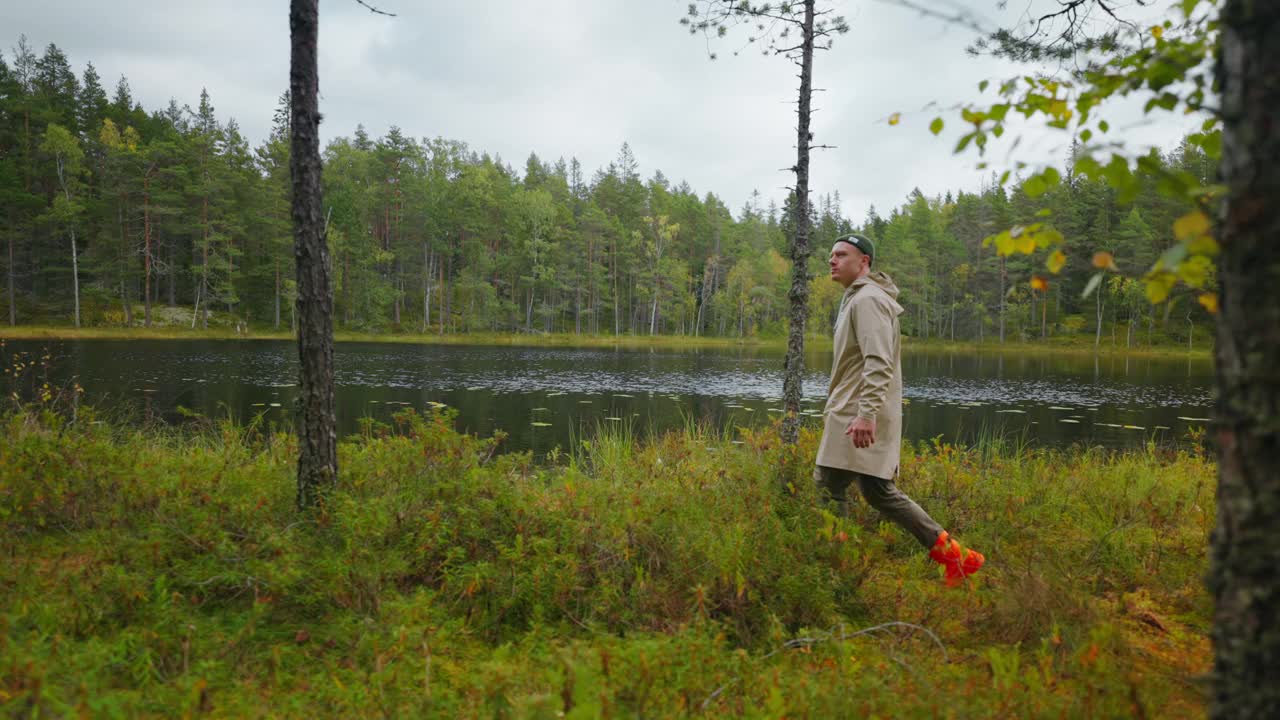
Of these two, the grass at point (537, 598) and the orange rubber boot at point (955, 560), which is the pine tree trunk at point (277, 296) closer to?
the grass at point (537, 598)

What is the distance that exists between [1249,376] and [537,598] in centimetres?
309

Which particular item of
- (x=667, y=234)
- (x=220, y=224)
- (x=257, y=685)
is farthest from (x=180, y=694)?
(x=667, y=234)

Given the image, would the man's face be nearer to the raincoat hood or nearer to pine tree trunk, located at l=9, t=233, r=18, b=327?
the raincoat hood

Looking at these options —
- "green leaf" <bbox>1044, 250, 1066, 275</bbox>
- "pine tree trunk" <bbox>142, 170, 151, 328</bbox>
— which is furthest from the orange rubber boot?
"pine tree trunk" <bbox>142, 170, 151, 328</bbox>

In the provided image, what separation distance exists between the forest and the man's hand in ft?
142

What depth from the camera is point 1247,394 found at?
4.81 feet

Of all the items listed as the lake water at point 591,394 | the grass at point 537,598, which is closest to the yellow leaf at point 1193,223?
the grass at point 537,598

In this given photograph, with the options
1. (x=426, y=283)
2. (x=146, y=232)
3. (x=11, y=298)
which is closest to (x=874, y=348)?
(x=426, y=283)

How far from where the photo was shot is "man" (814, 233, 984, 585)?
13.0 feet

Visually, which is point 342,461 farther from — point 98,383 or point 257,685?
point 98,383

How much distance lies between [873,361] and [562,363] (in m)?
31.8

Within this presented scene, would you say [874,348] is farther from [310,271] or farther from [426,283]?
[426,283]

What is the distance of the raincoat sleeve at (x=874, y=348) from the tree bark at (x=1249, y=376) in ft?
7.80

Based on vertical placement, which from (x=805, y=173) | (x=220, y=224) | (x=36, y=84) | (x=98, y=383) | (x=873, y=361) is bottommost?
(x=98, y=383)
